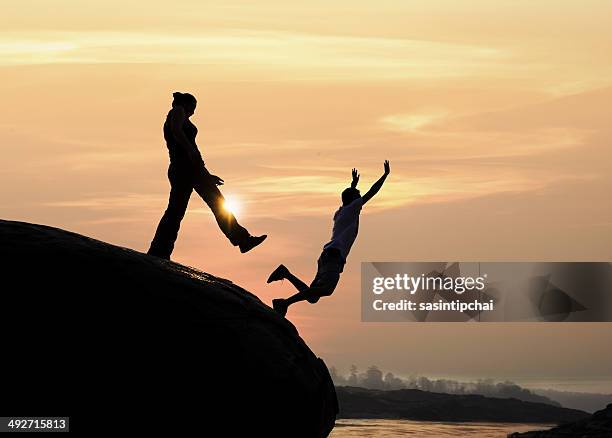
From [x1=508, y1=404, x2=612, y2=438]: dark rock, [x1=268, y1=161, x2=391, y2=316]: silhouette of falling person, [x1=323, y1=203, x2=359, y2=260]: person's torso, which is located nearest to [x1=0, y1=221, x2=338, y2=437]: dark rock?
[x1=268, y1=161, x2=391, y2=316]: silhouette of falling person

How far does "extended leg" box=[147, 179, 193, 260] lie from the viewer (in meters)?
17.3

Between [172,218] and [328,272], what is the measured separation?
2.35 metres

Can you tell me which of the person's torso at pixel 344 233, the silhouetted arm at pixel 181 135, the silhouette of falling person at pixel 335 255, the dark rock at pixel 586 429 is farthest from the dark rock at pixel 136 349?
the dark rock at pixel 586 429

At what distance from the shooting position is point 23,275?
1446cm

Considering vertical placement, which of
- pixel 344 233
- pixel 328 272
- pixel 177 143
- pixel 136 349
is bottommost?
pixel 136 349

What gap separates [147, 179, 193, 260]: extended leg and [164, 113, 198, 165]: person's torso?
0.28 meters

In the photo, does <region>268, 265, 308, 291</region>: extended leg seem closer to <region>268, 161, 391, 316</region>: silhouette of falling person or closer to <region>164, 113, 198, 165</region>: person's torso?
<region>268, 161, 391, 316</region>: silhouette of falling person

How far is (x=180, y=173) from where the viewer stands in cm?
1738

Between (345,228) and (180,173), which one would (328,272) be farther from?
(180,173)

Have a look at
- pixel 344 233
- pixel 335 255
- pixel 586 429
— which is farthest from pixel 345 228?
pixel 586 429

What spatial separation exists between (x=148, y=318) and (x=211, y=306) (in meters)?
0.86

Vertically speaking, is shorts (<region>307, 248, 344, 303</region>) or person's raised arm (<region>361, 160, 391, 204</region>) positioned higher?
person's raised arm (<region>361, 160, 391, 204</region>)

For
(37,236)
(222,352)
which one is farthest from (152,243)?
(222,352)

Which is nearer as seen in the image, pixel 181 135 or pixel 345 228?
pixel 181 135
